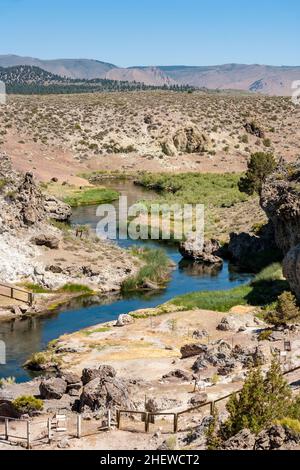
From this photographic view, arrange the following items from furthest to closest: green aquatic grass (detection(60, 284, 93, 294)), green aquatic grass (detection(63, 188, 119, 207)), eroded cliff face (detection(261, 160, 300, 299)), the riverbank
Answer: the riverbank → green aquatic grass (detection(63, 188, 119, 207)) → green aquatic grass (detection(60, 284, 93, 294)) → eroded cliff face (detection(261, 160, 300, 299))

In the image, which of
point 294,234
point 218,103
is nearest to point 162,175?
point 218,103

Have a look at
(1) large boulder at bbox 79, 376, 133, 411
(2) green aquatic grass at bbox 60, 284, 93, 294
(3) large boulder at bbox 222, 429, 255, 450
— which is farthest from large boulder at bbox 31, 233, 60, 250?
(3) large boulder at bbox 222, 429, 255, 450

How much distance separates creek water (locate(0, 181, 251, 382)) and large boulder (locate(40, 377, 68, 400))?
205 inches

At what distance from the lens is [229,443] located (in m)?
19.3

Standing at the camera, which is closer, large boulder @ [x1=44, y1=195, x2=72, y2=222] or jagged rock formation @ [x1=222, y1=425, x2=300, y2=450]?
jagged rock formation @ [x1=222, y1=425, x2=300, y2=450]

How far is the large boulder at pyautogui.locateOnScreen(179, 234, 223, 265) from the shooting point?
59781mm

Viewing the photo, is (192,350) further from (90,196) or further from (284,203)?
(90,196)

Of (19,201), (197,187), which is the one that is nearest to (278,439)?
(19,201)

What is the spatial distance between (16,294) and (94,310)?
552 centimetres

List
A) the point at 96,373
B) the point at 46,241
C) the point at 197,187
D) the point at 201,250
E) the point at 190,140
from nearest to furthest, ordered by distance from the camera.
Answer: the point at 96,373, the point at 46,241, the point at 201,250, the point at 197,187, the point at 190,140

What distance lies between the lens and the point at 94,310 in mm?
47031

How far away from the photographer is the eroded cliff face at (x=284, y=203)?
49.3m

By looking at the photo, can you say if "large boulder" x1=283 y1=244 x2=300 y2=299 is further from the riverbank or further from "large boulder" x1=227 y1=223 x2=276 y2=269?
the riverbank
